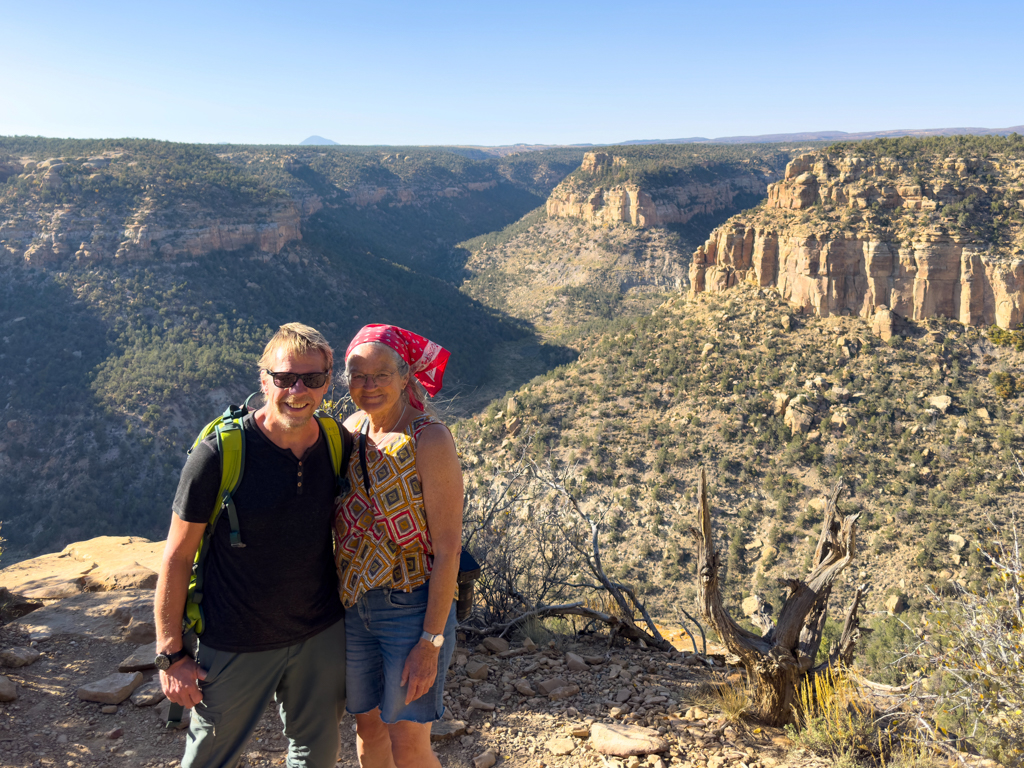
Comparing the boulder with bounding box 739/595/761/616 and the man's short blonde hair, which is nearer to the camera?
the man's short blonde hair

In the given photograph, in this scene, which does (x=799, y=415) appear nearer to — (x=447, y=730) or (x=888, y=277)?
(x=888, y=277)

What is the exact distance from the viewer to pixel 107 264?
2944cm

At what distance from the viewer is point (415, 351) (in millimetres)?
2932

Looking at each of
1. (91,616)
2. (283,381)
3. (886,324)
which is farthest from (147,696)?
(886,324)

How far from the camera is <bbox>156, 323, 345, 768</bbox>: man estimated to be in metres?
2.43

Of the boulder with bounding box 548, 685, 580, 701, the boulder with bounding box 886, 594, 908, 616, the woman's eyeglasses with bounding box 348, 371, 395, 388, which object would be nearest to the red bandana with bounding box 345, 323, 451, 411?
the woman's eyeglasses with bounding box 348, 371, 395, 388

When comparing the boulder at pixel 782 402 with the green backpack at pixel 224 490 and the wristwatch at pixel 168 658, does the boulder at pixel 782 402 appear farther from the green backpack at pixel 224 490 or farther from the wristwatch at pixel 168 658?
the wristwatch at pixel 168 658

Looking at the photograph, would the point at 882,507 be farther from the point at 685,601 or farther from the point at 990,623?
the point at 990,623

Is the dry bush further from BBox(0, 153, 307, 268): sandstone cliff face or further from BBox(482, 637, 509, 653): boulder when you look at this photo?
BBox(0, 153, 307, 268): sandstone cliff face

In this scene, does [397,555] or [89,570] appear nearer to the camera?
[397,555]

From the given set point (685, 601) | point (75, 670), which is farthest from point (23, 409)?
point (685, 601)

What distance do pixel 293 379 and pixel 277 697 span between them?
1.53 m

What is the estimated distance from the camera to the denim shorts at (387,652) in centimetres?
263

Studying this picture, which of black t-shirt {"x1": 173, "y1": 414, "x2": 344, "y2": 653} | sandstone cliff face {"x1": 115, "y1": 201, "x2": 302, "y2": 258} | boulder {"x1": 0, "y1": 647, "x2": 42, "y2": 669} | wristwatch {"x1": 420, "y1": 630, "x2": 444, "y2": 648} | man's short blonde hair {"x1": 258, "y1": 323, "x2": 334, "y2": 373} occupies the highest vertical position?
sandstone cliff face {"x1": 115, "y1": 201, "x2": 302, "y2": 258}
